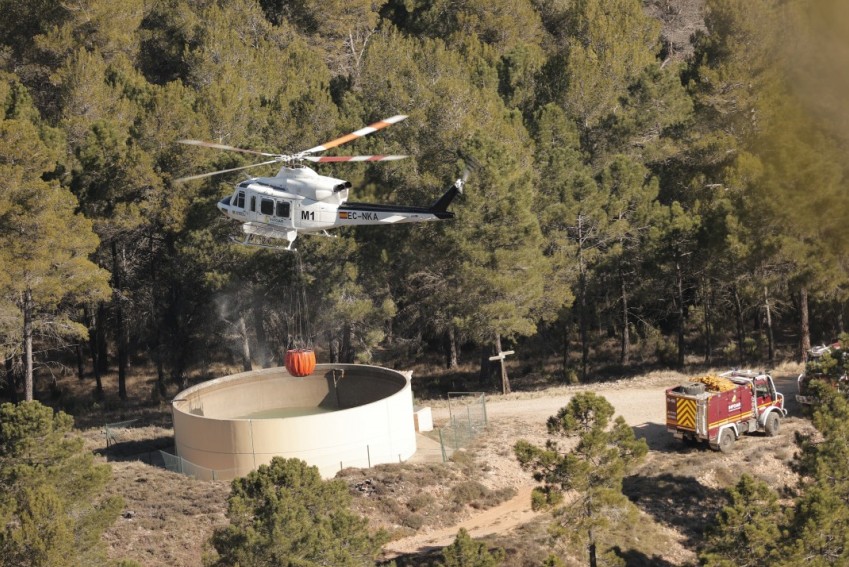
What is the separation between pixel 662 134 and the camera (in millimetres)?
43844

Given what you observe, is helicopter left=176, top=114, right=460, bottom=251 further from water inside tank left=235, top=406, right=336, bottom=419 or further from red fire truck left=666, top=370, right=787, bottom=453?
red fire truck left=666, top=370, right=787, bottom=453

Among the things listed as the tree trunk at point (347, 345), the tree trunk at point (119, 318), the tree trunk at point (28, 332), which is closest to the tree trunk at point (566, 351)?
the tree trunk at point (347, 345)

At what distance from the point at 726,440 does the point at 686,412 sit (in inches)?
66.0

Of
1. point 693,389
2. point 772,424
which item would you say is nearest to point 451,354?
point 772,424

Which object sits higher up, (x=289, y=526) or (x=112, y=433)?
(x=112, y=433)

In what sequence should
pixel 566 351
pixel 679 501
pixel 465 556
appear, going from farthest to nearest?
pixel 566 351 < pixel 679 501 < pixel 465 556

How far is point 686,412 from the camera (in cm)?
2755

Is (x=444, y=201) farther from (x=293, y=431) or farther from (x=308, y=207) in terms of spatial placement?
(x=293, y=431)

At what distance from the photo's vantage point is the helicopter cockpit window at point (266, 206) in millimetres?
28484

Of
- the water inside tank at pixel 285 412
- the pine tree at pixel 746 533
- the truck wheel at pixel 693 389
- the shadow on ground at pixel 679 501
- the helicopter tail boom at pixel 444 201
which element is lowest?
the shadow on ground at pixel 679 501

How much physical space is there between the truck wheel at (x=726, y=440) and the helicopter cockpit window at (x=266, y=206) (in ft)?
47.5

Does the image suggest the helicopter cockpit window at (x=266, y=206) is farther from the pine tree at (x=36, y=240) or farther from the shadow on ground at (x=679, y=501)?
the shadow on ground at (x=679, y=501)

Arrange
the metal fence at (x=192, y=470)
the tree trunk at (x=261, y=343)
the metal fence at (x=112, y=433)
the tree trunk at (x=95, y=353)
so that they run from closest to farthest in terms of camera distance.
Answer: the metal fence at (x=192, y=470)
the metal fence at (x=112, y=433)
the tree trunk at (x=261, y=343)
the tree trunk at (x=95, y=353)

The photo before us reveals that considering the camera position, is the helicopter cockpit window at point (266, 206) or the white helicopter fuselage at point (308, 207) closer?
the white helicopter fuselage at point (308, 207)
